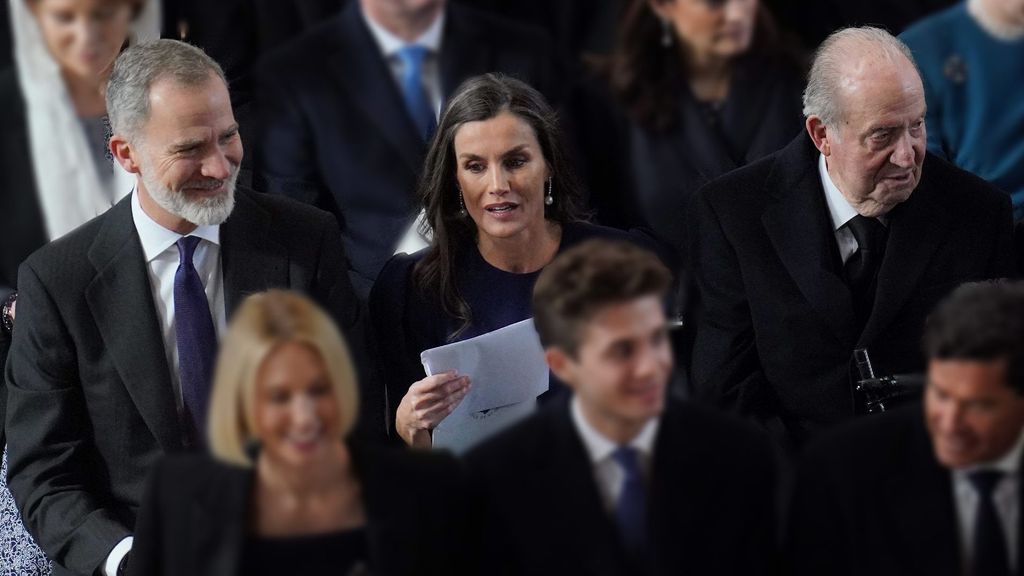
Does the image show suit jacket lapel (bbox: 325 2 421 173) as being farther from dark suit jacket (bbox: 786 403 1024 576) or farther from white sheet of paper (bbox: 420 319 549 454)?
dark suit jacket (bbox: 786 403 1024 576)

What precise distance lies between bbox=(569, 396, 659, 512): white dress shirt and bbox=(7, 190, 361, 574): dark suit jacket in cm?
83

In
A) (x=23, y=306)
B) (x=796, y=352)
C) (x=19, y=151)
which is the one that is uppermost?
(x=19, y=151)

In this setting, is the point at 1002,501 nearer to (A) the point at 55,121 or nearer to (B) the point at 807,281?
(B) the point at 807,281

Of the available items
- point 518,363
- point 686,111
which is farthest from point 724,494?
point 686,111

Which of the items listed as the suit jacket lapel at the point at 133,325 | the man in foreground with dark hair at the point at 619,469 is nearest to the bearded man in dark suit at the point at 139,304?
the suit jacket lapel at the point at 133,325

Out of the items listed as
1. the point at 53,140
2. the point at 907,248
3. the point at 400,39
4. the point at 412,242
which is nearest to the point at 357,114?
the point at 400,39

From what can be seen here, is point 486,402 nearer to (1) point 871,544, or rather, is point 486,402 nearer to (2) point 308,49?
(1) point 871,544

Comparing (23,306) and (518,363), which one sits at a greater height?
(23,306)

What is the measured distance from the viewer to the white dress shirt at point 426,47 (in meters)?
3.81

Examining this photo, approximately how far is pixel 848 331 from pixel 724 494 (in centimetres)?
95

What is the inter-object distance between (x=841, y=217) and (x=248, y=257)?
0.98 m

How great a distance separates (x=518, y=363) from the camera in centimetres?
265

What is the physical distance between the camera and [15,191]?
390cm

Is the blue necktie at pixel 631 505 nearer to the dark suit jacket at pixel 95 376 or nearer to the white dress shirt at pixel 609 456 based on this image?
the white dress shirt at pixel 609 456
